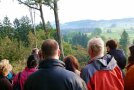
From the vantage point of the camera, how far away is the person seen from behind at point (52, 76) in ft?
14.4

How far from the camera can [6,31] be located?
194ft

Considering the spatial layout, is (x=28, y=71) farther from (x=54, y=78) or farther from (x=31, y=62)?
(x=54, y=78)

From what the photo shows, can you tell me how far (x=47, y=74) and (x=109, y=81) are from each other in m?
1.45

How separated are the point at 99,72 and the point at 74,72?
853 millimetres

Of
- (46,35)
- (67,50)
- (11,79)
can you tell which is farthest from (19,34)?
(11,79)

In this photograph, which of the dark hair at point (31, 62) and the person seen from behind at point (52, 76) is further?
the dark hair at point (31, 62)

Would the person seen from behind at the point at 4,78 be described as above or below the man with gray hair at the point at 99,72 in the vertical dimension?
below

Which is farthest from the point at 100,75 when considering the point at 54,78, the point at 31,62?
the point at 31,62

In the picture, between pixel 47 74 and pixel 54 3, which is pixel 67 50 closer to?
pixel 54 3

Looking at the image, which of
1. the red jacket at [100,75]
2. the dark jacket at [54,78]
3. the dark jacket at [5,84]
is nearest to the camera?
the dark jacket at [54,78]

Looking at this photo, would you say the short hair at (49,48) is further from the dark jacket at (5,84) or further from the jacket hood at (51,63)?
the dark jacket at (5,84)

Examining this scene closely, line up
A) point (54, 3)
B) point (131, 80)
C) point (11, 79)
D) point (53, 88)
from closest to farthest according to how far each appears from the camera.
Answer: point (53, 88) → point (131, 80) → point (11, 79) → point (54, 3)

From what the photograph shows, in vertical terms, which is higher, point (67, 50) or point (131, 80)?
point (131, 80)

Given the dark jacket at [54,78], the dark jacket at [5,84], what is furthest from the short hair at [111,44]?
the dark jacket at [54,78]
